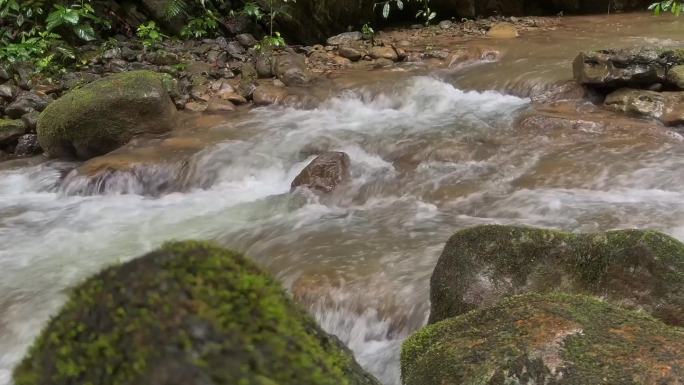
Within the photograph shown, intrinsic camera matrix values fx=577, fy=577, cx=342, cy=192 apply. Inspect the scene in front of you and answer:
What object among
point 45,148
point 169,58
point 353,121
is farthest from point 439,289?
point 169,58

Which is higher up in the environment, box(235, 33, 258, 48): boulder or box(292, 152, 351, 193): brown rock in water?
box(235, 33, 258, 48): boulder

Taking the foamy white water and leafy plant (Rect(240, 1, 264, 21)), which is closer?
the foamy white water

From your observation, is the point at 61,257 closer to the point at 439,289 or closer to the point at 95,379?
Answer: the point at 439,289

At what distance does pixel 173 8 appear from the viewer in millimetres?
12680

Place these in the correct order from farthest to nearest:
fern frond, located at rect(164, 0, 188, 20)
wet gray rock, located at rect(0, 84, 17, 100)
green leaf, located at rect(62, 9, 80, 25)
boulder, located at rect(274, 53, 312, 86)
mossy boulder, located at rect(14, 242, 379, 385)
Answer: fern frond, located at rect(164, 0, 188, 20), green leaf, located at rect(62, 9, 80, 25), boulder, located at rect(274, 53, 312, 86), wet gray rock, located at rect(0, 84, 17, 100), mossy boulder, located at rect(14, 242, 379, 385)

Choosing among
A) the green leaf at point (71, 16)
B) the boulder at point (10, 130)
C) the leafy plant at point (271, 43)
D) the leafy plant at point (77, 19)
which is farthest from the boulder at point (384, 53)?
the boulder at point (10, 130)

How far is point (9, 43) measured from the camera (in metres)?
11.6

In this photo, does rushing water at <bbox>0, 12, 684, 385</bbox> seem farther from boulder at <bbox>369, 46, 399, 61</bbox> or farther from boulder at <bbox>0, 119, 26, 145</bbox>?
boulder at <bbox>369, 46, 399, 61</bbox>

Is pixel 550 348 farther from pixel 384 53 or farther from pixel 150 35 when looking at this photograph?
pixel 150 35

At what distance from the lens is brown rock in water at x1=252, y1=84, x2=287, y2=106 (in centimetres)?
1012

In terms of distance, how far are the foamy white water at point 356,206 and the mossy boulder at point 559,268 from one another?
820mm

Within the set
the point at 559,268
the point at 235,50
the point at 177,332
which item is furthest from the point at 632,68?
the point at 177,332

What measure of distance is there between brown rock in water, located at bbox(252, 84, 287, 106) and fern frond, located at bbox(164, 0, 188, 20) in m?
3.79

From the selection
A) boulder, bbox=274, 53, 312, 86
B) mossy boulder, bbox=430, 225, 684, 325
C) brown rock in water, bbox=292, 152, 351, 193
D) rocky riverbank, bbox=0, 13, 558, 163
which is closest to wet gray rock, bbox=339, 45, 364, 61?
rocky riverbank, bbox=0, 13, 558, 163
